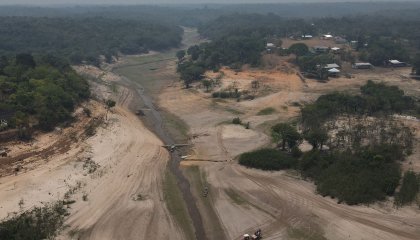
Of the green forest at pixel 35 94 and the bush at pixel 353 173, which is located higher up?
the green forest at pixel 35 94

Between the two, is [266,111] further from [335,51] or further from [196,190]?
[335,51]

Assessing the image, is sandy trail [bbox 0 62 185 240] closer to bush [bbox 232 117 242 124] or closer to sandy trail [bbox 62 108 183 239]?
sandy trail [bbox 62 108 183 239]

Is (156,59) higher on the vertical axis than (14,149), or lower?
lower

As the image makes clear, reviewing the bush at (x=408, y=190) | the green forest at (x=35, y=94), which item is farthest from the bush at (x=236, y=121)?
the bush at (x=408, y=190)

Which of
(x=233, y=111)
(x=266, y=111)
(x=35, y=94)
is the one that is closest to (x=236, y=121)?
(x=233, y=111)

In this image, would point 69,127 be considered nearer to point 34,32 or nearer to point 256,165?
point 256,165

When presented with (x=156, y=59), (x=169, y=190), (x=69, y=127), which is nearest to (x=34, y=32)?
(x=156, y=59)

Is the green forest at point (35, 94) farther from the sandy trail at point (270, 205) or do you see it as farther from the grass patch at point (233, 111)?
the grass patch at point (233, 111)
